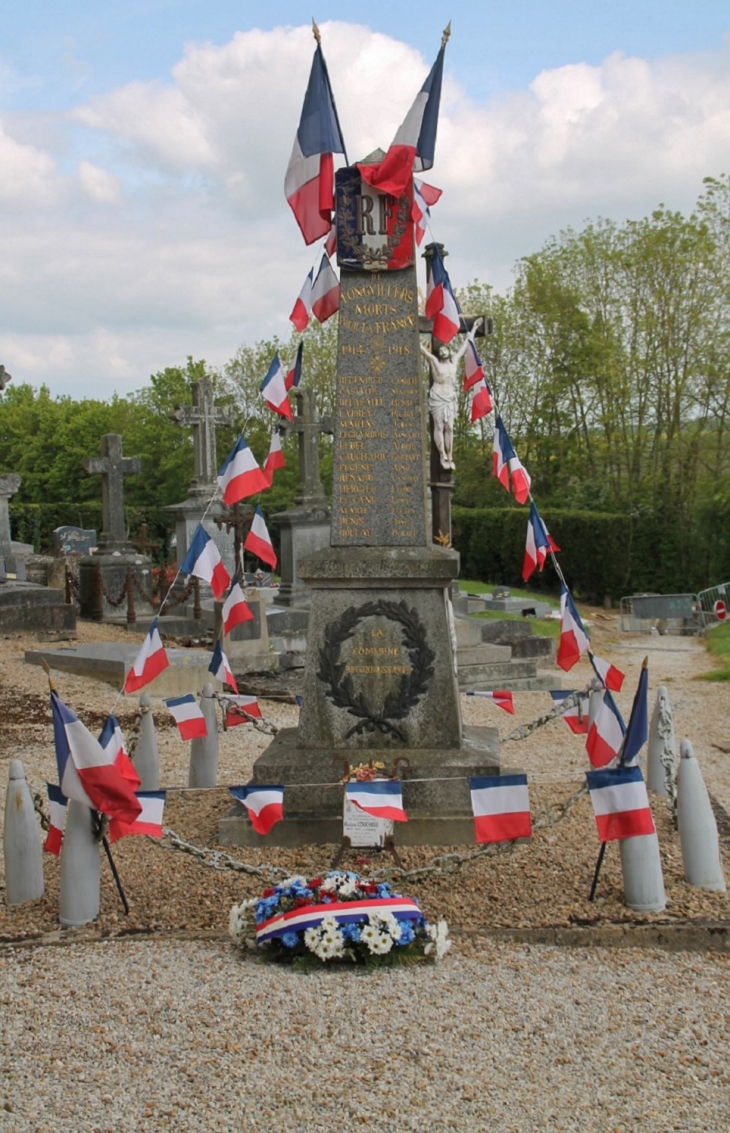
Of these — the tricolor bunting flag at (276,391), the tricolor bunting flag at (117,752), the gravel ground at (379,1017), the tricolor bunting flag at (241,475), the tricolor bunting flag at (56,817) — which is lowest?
the gravel ground at (379,1017)

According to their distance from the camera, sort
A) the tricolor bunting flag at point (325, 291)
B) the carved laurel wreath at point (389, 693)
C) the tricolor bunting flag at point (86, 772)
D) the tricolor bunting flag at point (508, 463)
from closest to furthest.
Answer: the tricolor bunting flag at point (86, 772) < the carved laurel wreath at point (389, 693) < the tricolor bunting flag at point (325, 291) < the tricolor bunting flag at point (508, 463)

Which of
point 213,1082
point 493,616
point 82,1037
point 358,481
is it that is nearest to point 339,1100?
point 213,1082

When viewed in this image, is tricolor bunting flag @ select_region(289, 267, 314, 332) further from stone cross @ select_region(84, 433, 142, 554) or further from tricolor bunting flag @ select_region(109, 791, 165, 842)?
stone cross @ select_region(84, 433, 142, 554)

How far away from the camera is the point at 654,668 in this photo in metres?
15.9

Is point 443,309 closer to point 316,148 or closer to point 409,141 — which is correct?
point 409,141

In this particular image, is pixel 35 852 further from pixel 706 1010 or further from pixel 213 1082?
pixel 706 1010

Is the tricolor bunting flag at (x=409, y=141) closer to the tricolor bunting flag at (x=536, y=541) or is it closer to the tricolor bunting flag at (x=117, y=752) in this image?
the tricolor bunting flag at (x=536, y=541)

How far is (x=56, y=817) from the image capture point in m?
5.40

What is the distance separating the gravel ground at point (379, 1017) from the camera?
3467 millimetres

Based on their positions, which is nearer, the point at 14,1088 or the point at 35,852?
the point at 14,1088

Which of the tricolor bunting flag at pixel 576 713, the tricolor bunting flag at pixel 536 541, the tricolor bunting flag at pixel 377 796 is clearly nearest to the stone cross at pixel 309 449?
the tricolor bunting flag at pixel 536 541

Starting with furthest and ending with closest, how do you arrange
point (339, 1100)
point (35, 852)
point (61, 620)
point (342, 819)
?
point (61, 620) → point (342, 819) → point (35, 852) → point (339, 1100)

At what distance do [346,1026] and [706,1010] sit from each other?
1.42m

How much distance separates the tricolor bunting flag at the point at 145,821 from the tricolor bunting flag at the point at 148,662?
6.67ft
